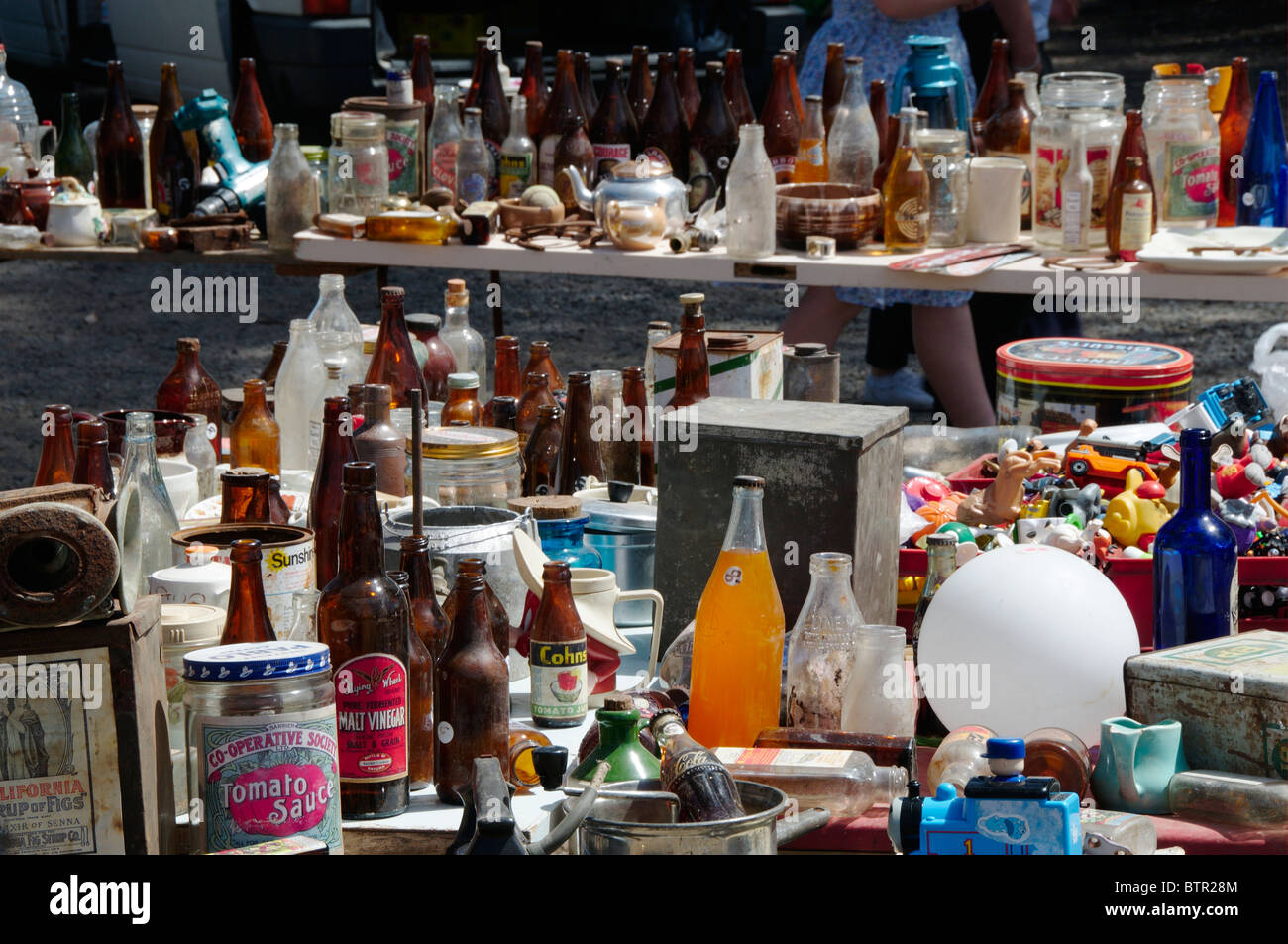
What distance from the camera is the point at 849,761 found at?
2039mm

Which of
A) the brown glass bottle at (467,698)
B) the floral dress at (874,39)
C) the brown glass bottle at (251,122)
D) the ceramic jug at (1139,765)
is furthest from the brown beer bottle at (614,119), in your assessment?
the ceramic jug at (1139,765)

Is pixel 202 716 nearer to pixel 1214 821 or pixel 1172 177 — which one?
pixel 1214 821


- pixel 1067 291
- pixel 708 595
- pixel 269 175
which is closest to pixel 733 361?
pixel 708 595

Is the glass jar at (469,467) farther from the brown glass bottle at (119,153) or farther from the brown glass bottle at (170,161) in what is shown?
Result: the brown glass bottle at (119,153)

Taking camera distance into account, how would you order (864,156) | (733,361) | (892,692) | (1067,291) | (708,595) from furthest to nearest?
(864,156) < (1067,291) < (733,361) < (708,595) < (892,692)

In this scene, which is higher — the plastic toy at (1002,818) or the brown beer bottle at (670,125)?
the brown beer bottle at (670,125)

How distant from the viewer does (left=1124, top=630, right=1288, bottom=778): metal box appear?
6.69 ft

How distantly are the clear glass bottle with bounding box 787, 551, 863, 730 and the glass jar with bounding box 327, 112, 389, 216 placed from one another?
10.2 feet

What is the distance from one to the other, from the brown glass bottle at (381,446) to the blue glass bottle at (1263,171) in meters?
2.94

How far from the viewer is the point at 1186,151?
15.4 ft

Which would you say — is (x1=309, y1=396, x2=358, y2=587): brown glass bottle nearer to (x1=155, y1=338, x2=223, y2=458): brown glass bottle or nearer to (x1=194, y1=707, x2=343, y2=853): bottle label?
(x1=155, y1=338, x2=223, y2=458): brown glass bottle

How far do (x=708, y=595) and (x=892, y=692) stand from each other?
0.31 metres

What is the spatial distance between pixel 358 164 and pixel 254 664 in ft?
11.8

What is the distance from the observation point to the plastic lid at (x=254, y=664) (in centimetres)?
173
